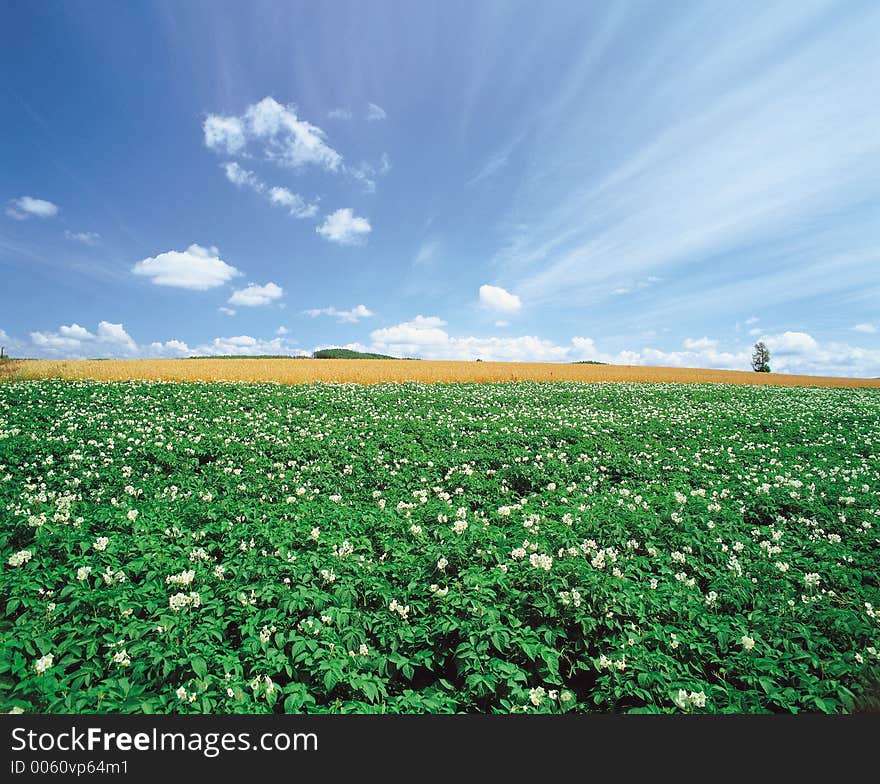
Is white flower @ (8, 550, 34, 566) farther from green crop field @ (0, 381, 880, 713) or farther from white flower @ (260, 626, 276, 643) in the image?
white flower @ (260, 626, 276, 643)

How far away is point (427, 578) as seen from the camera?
5027 mm

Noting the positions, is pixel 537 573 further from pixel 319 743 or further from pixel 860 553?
pixel 860 553

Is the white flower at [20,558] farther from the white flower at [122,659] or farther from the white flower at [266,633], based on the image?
the white flower at [266,633]

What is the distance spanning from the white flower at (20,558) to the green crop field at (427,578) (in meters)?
0.03

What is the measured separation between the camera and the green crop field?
3.39 meters

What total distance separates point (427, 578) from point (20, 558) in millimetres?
4820

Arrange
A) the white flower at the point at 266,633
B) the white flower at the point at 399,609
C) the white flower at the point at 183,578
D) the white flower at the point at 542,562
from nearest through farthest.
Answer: the white flower at the point at 266,633 → the white flower at the point at 399,609 → the white flower at the point at 183,578 → the white flower at the point at 542,562

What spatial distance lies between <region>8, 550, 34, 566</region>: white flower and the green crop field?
0.09 feet

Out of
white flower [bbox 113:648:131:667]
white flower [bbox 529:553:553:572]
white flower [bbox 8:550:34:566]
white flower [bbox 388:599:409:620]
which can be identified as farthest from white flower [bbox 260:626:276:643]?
white flower [bbox 8:550:34:566]

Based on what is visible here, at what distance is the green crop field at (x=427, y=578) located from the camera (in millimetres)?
3395

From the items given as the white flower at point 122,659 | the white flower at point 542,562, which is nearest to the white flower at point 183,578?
the white flower at point 122,659

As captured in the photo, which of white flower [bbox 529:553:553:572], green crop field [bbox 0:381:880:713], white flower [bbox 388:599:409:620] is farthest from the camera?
white flower [bbox 529:553:553:572]

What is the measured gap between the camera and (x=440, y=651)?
13.2ft

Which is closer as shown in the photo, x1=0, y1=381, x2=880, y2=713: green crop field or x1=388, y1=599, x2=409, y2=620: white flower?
x1=0, y1=381, x2=880, y2=713: green crop field
